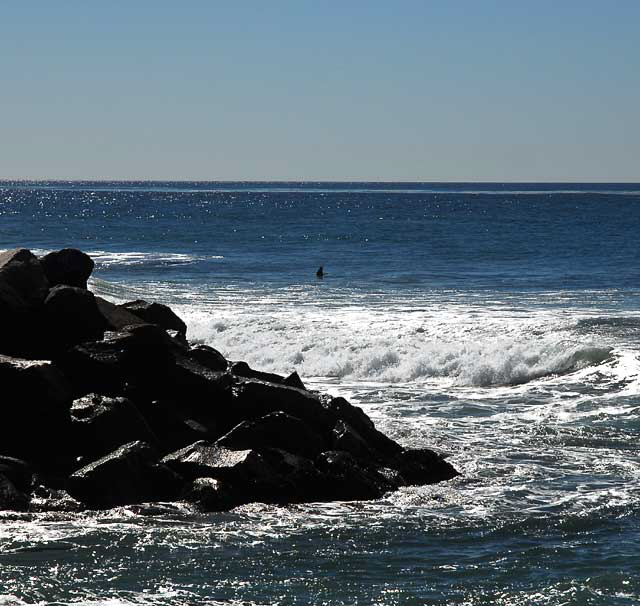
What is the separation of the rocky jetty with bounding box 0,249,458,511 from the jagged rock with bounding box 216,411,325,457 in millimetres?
16

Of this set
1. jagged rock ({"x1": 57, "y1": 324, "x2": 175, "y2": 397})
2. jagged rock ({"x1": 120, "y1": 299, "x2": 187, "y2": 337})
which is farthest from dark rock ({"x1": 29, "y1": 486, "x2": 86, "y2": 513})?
jagged rock ({"x1": 120, "y1": 299, "x2": 187, "y2": 337})

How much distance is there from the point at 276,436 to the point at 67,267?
6.13m

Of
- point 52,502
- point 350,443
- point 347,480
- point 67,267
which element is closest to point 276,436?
point 350,443

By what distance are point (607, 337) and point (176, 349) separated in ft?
45.0

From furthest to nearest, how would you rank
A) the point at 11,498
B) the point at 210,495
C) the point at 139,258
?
the point at 139,258 < the point at 210,495 < the point at 11,498

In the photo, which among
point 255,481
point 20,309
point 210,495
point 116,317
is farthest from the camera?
point 116,317

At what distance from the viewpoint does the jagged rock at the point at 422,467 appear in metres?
15.9

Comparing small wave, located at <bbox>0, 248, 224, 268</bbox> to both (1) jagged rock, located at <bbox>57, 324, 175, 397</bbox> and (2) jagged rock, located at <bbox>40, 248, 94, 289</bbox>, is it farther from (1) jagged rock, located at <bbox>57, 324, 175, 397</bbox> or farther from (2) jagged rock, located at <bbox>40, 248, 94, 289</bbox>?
(1) jagged rock, located at <bbox>57, 324, 175, 397</bbox>

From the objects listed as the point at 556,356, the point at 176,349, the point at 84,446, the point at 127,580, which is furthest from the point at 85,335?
the point at 556,356

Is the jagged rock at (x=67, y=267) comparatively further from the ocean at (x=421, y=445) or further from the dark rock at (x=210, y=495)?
the dark rock at (x=210, y=495)

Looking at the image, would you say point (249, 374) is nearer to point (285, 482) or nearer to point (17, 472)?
point (285, 482)

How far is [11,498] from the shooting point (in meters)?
13.7

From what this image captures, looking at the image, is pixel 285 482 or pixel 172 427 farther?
pixel 172 427

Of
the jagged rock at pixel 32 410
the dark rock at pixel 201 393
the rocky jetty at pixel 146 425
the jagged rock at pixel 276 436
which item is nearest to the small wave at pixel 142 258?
the rocky jetty at pixel 146 425
